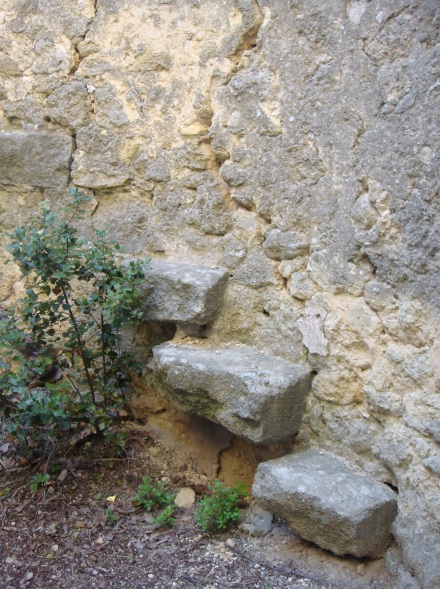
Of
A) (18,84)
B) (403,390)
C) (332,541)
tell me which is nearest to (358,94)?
(403,390)

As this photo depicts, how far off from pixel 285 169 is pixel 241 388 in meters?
0.87

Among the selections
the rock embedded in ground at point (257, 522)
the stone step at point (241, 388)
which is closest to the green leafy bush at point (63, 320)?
the stone step at point (241, 388)

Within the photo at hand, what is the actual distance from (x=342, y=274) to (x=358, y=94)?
24.9 inches

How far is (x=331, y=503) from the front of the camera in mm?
2160

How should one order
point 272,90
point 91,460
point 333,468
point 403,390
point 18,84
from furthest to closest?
point 18,84 < point 91,460 < point 272,90 < point 333,468 < point 403,390

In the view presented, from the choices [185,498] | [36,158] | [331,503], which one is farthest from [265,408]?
[36,158]

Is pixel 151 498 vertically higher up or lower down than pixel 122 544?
higher up

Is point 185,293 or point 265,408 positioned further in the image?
point 185,293

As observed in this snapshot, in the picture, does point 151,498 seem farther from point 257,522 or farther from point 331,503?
point 331,503

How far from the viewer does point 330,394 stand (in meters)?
2.42

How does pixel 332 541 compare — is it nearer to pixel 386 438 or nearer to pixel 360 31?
pixel 386 438

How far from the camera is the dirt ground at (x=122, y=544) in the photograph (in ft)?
7.41

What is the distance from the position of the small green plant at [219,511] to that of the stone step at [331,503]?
0.21 meters

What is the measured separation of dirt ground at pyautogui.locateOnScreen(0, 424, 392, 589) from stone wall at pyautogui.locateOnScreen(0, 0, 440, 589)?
0.37 metres
